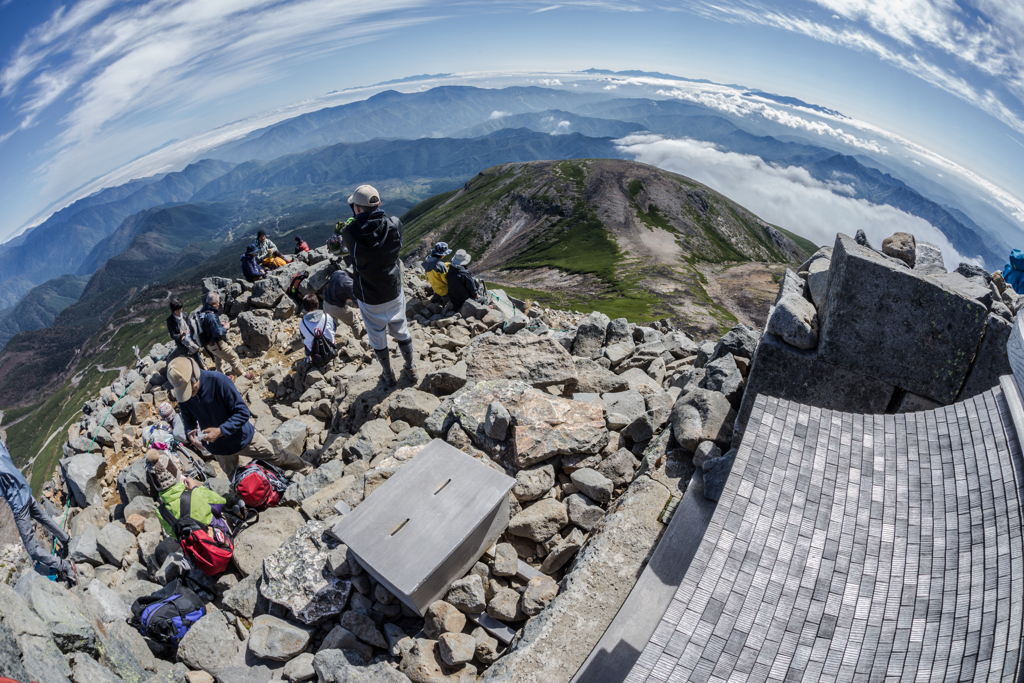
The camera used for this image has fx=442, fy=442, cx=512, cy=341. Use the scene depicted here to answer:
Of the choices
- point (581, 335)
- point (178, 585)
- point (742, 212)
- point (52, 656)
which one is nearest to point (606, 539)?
point (52, 656)

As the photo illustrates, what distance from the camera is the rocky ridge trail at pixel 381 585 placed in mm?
5344

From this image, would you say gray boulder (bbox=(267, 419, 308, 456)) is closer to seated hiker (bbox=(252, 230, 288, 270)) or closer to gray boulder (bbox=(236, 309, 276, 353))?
gray boulder (bbox=(236, 309, 276, 353))

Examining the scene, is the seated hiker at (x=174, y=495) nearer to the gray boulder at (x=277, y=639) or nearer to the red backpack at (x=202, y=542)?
the red backpack at (x=202, y=542)

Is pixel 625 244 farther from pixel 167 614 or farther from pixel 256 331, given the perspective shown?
pixel 167 614

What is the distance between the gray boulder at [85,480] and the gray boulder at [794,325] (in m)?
16.2

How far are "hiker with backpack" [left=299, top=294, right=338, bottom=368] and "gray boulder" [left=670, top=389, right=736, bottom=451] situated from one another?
10.3 meters

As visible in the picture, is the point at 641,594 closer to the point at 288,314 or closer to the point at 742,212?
the point at 288,314

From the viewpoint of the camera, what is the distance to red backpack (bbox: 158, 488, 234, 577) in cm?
693

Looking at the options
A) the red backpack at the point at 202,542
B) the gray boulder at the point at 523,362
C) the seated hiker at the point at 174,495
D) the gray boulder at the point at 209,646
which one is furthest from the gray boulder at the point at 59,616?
the gray boulder at the point at 523,362

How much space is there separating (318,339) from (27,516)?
692 cm

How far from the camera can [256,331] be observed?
16.2 meters

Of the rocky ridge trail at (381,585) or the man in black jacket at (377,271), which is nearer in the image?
the rocky ridge trail at (381,585)

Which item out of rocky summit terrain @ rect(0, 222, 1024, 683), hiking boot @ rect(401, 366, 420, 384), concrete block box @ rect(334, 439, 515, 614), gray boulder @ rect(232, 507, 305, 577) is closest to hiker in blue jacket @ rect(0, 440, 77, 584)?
rocky summit terrain @ rect(0, 222, 1024, 683)

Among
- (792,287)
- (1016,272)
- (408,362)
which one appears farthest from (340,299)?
(1016,272)
